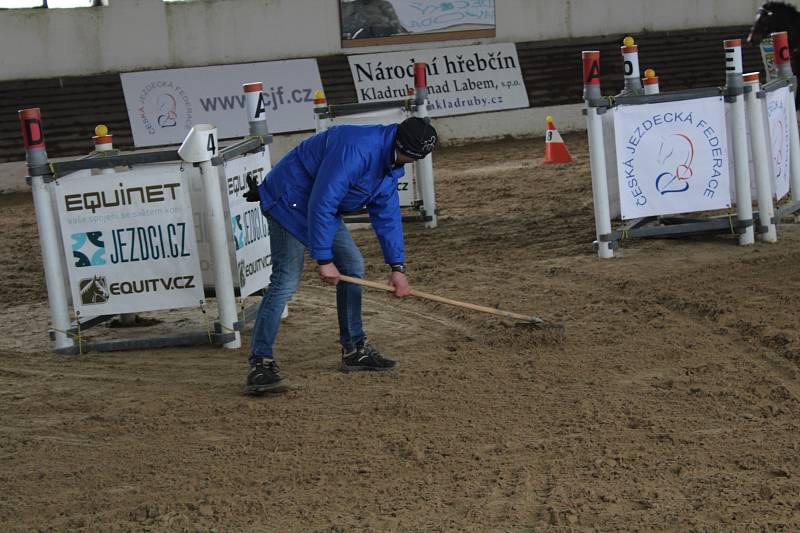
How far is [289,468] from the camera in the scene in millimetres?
5078

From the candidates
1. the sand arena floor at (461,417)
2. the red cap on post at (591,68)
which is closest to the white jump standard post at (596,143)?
the red cap on post at (591,68)

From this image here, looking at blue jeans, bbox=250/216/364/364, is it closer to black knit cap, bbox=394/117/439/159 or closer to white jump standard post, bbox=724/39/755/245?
black knit cap, bbox=394/117/439/159

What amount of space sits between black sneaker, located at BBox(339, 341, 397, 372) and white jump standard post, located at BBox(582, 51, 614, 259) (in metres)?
3.32

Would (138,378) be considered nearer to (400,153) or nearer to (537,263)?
(400,153)

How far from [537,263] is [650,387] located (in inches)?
141

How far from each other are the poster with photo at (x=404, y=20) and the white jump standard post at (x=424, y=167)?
26.3 feet

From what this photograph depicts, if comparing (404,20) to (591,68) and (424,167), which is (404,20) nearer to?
(424,167)

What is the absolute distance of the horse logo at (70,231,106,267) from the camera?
7.25 m

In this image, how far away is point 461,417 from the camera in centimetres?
564

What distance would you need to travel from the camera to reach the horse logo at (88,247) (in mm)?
7254

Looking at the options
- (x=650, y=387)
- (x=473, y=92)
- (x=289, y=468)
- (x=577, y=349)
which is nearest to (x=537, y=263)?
(x=577, y=349)

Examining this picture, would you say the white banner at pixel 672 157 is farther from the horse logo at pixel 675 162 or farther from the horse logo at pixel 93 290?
the horse logo at pixel 93 290

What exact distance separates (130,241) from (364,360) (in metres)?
1.89

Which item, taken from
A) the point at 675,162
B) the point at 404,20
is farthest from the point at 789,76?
the point at 404,20
